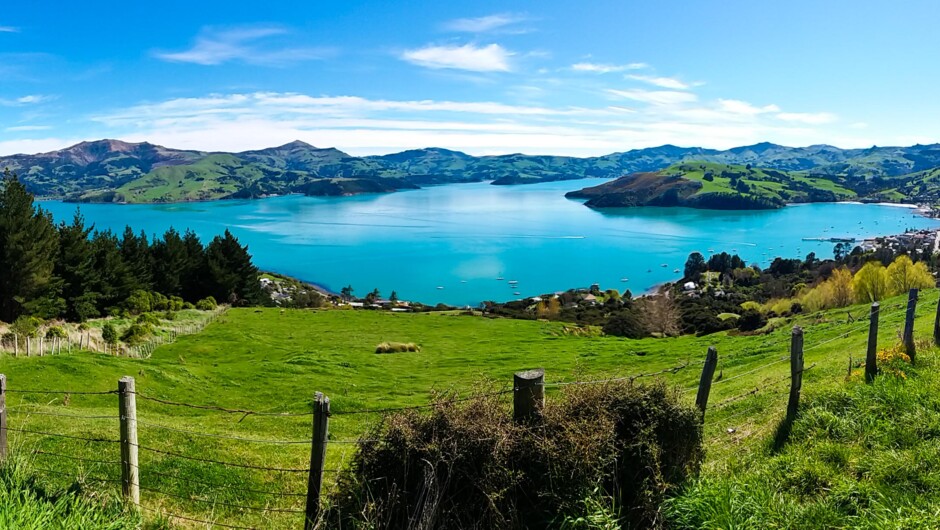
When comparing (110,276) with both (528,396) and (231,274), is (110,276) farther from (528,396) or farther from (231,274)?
(528,396)

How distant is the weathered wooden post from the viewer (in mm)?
5980

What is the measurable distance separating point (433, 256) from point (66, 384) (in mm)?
123685

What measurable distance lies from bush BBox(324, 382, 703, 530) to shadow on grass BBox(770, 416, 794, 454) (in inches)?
123

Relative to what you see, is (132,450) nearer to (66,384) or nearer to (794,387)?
(794,387)

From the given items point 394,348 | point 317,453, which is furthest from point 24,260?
point 317,453

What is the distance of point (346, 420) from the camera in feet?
53.2

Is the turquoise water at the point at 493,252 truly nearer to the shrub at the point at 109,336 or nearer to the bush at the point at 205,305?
the bush at the point at 205,305

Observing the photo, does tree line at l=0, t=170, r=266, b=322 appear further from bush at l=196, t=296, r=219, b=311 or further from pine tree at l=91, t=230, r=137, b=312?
bush at l=196, t=296, r=219, b=311

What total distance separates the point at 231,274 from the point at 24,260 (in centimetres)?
2251

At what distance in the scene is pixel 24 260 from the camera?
34875 mm

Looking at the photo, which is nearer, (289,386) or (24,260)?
(289,386)

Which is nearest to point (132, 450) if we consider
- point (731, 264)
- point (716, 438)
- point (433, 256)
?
→ point (716, 438)

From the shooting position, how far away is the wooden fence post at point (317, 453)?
18.6 ft

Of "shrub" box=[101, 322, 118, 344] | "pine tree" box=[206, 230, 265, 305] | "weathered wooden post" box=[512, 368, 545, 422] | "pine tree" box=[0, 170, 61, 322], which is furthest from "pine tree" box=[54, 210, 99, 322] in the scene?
"weathered wooden post" box=[512, 368, 545, 422]
